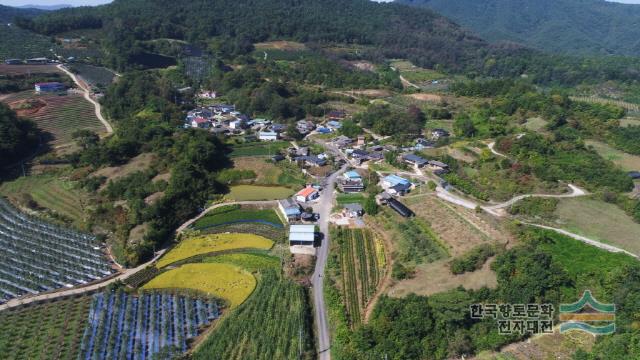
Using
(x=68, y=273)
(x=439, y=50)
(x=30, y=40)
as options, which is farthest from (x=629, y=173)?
(x=30, y=40)

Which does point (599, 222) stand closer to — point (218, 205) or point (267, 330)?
point (267, 330)

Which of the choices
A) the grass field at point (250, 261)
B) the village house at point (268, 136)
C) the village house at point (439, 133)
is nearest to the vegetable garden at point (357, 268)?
the grass field at point (250, 261)

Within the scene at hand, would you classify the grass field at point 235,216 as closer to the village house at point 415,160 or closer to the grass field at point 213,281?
the grass field at point 213,281

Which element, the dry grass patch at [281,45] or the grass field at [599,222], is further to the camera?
the dry grass patch at [281,45]

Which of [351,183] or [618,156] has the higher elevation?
[618,156]

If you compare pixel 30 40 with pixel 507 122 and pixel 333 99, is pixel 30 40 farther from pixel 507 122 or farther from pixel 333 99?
pixel 507 122
